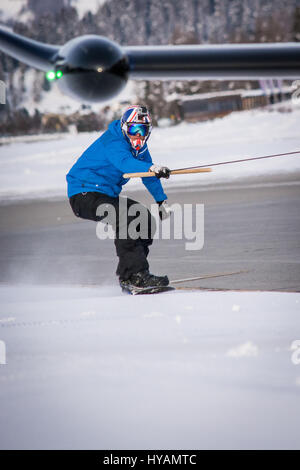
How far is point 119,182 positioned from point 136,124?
1.61ft

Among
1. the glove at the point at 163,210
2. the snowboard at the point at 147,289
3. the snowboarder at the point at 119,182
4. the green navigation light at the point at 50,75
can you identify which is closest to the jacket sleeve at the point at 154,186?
the glove at the point at 163,210

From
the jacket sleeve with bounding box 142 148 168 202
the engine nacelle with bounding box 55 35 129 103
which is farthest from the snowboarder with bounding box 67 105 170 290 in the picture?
the engine nacelle with bounding box 55 35 129 103

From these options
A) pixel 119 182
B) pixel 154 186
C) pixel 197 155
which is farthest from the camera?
pixel 197 155

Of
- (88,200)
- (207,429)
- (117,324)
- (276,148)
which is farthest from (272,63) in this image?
(276,148)

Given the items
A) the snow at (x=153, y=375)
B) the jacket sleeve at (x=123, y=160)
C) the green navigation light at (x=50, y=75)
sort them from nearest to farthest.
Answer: the snow at (x=153, y=375) → the jacket sleeve at (x=123, y=160) → the green navigation light at (x=50, y=75)

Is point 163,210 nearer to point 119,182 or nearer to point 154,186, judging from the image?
point 154,186

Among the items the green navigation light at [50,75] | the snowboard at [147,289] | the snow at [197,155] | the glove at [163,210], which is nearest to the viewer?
the snowboard at [147,289]

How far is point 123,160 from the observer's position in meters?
4.90

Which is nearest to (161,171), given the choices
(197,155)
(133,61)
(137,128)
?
(137,128)

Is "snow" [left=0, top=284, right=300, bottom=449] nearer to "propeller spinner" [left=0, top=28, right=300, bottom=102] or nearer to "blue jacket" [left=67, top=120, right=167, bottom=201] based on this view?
"blue jacket" [left=67, top=120, right=167, bottom=201]

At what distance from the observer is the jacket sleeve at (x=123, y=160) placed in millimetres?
4848

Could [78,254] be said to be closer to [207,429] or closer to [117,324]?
[117,324]

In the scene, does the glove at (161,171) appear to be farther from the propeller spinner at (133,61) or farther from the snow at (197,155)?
the snow at (197,155)

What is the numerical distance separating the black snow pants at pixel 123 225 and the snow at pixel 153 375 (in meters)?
0.56
